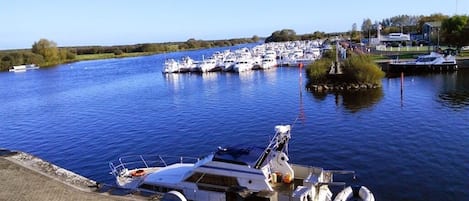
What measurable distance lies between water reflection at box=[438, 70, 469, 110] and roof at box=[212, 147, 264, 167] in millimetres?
32394

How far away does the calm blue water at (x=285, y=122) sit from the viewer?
1030 inches

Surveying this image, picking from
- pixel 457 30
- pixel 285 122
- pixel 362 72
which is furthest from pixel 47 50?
pixel 285 122

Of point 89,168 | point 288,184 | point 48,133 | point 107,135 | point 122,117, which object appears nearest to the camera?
point 288,184

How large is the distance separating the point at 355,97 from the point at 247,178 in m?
37.2

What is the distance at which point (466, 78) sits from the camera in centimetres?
6131

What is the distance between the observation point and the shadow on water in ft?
152

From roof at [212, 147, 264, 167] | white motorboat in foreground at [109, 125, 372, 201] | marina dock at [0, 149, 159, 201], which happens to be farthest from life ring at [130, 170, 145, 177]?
roof at [212, 147, 264, 167]

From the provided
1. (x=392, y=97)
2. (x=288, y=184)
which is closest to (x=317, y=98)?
(x=392, y=97)

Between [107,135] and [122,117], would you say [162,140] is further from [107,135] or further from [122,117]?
[122,117]

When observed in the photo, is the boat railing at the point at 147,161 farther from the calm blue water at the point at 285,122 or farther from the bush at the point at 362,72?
the bush at the point at 362,72

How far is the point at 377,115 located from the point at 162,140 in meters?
21.3

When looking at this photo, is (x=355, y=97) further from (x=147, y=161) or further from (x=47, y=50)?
(x=47, y=50)

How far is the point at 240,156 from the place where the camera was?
59.1 ft

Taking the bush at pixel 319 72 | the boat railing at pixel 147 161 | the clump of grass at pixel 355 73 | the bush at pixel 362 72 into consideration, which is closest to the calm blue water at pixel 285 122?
the boat railing at pixel 147 161
